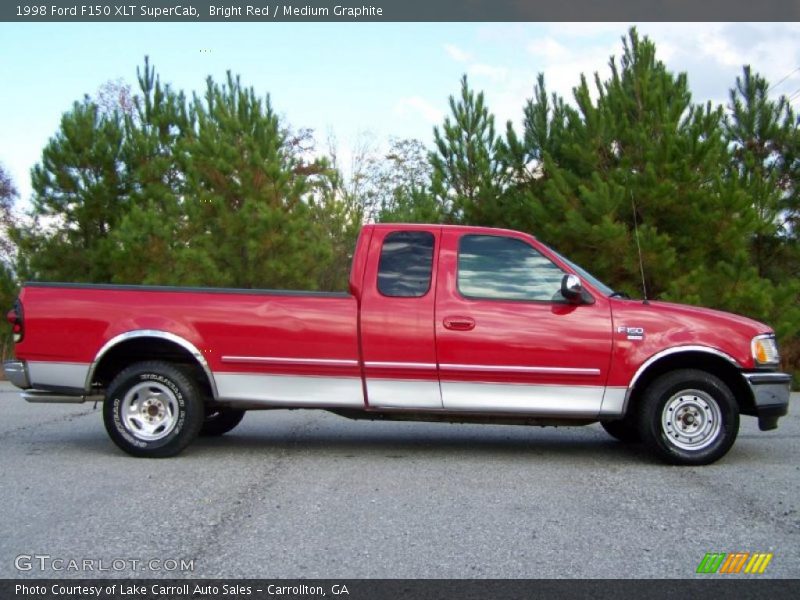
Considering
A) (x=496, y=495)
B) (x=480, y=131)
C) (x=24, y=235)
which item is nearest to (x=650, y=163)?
(x=480, y=131)

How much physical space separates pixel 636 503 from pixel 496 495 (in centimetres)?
89

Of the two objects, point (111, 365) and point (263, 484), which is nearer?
point (263, 484)

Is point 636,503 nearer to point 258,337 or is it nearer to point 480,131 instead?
point 258,337

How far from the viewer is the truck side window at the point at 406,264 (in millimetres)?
6941

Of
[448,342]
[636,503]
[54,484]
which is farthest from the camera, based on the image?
[448,342]

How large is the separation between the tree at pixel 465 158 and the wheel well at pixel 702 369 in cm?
1469

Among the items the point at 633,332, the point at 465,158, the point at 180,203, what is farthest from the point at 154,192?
the point at 633,332

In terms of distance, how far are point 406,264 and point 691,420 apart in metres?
2.60

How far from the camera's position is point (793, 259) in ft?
69.3

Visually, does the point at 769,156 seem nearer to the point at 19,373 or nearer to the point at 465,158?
the point at 465,158

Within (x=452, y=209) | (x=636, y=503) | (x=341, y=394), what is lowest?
(x=636, y=503)

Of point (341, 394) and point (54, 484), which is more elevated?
point (341, 394)
